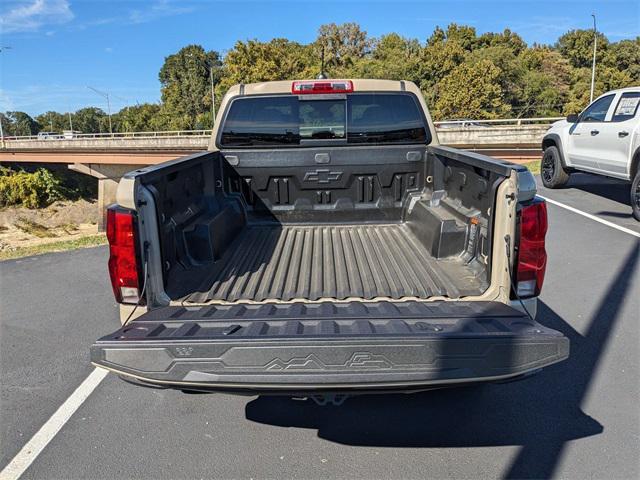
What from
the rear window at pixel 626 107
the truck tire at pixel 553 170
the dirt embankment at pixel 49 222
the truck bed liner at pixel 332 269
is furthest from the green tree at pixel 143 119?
the truck bed liner at pixel 332 269

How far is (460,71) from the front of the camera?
5578 centimetres

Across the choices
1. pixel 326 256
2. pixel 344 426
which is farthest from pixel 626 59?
pixel 344 426

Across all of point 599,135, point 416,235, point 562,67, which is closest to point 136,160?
point 599,135

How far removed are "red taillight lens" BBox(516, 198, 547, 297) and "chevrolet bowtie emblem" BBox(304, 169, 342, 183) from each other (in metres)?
2.29

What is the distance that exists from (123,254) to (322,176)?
7.98ft

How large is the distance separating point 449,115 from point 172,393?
57.6 m

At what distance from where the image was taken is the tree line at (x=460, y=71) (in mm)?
56406

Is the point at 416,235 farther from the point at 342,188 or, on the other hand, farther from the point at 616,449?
the point at 616,449

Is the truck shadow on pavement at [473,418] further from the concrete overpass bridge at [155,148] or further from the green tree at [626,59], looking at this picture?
the green tree at [626,59]

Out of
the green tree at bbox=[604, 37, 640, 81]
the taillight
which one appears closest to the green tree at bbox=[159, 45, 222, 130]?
the green tree at bbox=[604, 37, 640, 81]

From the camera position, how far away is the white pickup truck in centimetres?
828

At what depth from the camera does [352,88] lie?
14.8ft

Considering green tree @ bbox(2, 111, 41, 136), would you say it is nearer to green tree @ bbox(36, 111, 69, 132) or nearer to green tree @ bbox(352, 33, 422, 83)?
green tree @ bbox(36, 111, 69, 132)

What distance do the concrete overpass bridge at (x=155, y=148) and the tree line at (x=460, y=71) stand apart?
1229 centimetres
